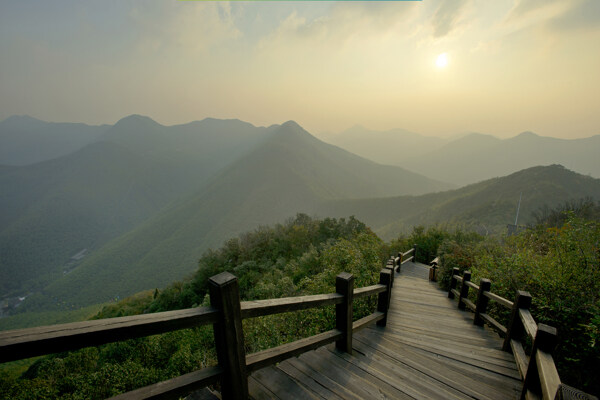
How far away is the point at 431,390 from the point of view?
259 centimetres

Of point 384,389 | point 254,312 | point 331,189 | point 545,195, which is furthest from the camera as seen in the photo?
point 331,189

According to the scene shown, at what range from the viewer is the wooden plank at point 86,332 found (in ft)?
3.53

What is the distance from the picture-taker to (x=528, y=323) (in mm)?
2738

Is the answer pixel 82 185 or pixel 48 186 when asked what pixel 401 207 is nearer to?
pixel 82 185

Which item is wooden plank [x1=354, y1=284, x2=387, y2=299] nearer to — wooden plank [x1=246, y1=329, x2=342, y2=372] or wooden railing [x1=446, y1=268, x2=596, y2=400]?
wooden plank [x1=246, y1=329, x2=342, y2=372]

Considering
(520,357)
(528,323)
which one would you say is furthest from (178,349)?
(528,323)

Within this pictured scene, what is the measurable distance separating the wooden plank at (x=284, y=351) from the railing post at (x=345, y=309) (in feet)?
0.30

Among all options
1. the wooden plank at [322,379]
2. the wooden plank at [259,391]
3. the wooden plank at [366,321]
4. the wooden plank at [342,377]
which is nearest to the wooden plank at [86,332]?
the wooden plank at [259,391]

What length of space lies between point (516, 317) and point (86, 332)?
447cm

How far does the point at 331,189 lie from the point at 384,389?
159995 millimetres

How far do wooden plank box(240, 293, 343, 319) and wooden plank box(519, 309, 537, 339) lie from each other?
1995 millimetres

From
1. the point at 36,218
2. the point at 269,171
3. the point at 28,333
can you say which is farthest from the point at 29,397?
the point at 36,218

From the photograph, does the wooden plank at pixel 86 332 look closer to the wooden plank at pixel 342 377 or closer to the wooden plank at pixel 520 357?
the wooden plank at pixel 342 377

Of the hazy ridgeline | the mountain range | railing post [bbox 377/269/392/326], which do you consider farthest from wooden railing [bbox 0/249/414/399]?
the mountain range
